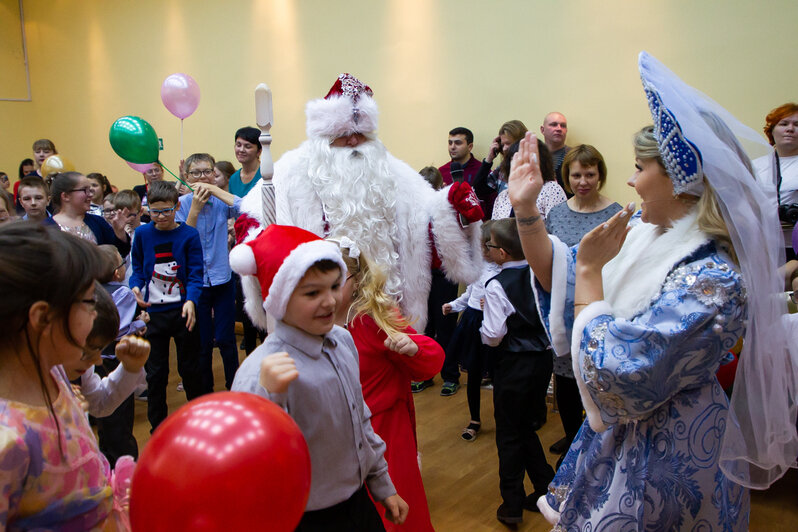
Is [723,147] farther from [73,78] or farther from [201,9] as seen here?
[73,78]

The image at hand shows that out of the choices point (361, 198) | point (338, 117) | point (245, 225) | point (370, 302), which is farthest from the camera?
point (245, 225)

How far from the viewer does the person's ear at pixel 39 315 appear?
3.26 feet

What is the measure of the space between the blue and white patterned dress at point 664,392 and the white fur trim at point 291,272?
2.08 feet

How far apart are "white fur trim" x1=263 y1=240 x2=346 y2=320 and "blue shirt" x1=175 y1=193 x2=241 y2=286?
2738 mm

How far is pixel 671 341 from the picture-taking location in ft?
4.00

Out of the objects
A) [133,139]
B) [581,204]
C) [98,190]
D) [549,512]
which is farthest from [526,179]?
[98,190]

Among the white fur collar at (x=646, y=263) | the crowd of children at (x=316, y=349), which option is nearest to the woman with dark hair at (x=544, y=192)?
Answer: the crowd of children at (x=316, y=349)

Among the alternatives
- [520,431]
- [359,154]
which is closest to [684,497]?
[520,431]

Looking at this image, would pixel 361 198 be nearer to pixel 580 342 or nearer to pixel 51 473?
pixel 580 342

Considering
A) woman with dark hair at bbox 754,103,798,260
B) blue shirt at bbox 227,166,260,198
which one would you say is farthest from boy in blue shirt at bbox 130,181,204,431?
woman with dark hair at bbox 754,103,798,260

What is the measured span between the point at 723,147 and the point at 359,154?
1618mm

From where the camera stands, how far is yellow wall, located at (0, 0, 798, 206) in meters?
4.13

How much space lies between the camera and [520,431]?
2645 mm

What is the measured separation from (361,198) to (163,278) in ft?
5.31
